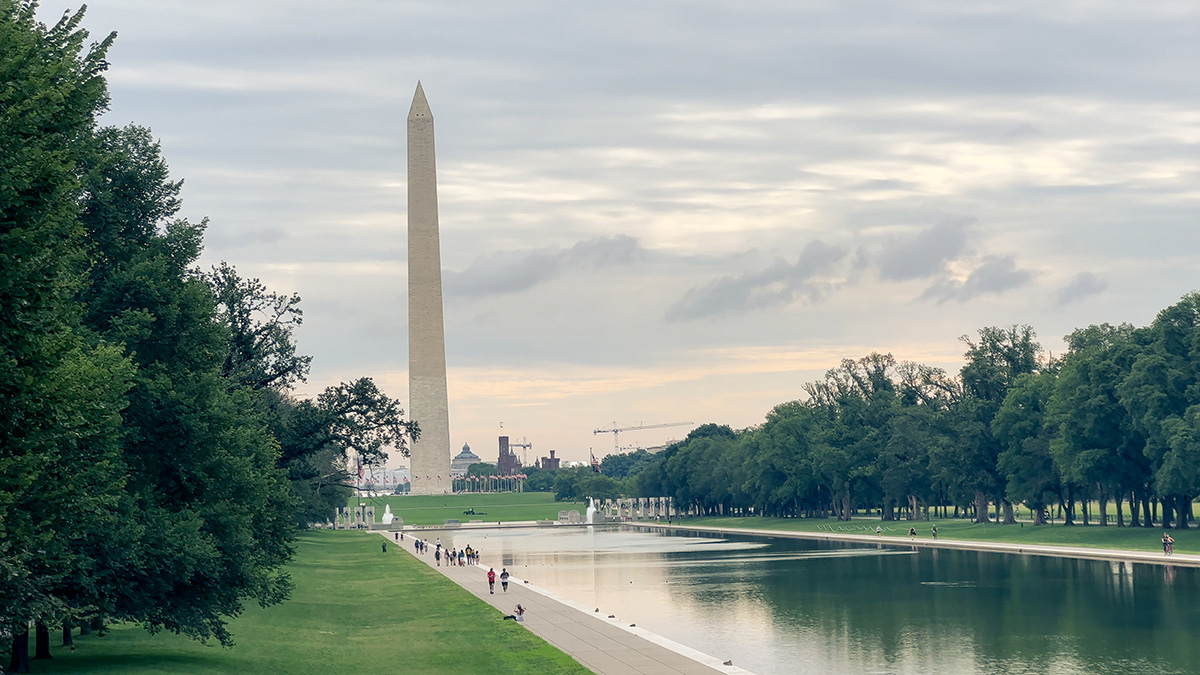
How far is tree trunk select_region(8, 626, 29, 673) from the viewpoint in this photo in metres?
29.8

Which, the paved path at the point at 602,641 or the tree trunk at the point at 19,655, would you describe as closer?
the tree trunk at the point at 19,655

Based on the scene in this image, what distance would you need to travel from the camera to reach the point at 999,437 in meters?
110

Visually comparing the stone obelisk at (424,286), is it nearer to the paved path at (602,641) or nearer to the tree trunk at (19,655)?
the paved path at (602,641)

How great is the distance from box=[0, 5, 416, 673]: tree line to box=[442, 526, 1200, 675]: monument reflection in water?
563 inches

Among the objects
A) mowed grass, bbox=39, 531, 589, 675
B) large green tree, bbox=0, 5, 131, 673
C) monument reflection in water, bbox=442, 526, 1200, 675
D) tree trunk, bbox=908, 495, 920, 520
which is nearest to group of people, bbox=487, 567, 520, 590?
mowed grass, bbox=39, 531, 589, 675

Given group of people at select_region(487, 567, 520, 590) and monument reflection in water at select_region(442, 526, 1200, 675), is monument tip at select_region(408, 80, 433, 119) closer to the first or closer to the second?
monument reflection in water at select_region(442, 526, 1200, 675)

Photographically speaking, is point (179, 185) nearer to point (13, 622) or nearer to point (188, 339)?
point (188, 339)

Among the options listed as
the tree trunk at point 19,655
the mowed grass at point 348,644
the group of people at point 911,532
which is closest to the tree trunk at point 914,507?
the group of people at point 911,532

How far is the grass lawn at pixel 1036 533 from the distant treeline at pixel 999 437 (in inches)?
108

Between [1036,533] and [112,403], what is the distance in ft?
280

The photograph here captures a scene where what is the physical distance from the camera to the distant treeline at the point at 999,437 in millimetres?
89125

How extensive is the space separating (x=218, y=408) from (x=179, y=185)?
699 centimetres

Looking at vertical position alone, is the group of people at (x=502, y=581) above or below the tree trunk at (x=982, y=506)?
below

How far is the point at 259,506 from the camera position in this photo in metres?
36.9
